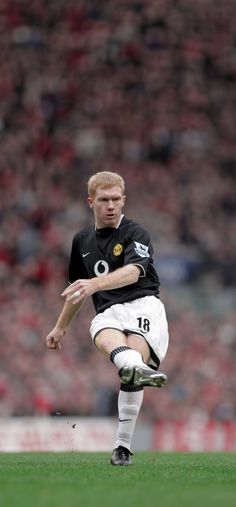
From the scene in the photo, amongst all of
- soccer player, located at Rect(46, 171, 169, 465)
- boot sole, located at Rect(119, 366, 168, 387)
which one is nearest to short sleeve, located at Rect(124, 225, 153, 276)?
soccer player, located at Rect(46, 171, 169, 465)

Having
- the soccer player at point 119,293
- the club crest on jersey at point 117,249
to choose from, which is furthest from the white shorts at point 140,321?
the club crest on jersey at point 117,249

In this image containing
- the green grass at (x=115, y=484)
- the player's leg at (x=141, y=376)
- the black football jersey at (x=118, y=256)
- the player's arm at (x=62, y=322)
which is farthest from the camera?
the player's arm at (x=62, y=322)

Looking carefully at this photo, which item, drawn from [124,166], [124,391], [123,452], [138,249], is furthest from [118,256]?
[124,166]

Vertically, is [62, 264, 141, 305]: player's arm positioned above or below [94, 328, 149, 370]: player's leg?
above

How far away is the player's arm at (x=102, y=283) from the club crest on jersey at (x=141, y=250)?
0.13 metres

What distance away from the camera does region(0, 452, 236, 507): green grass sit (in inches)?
218

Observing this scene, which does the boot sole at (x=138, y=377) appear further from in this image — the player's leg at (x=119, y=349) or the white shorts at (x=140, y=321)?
the white shorts at (x=140, y=321)

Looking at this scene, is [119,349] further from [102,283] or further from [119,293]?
[119,293]

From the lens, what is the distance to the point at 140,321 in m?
7.76

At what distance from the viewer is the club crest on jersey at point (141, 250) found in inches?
306

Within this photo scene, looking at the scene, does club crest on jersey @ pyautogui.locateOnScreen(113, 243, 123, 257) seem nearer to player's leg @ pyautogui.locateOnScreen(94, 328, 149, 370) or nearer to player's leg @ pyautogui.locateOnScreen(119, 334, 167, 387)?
player's leg @ pyautogui.locateOnScreen(94, 328, 149, 370)

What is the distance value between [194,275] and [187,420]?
380 centimetres

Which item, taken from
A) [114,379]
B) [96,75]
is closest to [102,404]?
[114,379]

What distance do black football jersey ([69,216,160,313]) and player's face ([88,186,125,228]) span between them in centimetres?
13
